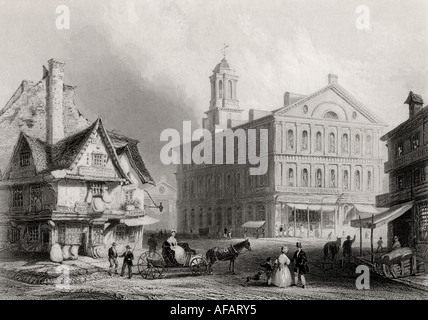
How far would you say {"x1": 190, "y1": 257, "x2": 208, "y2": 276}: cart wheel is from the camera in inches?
805

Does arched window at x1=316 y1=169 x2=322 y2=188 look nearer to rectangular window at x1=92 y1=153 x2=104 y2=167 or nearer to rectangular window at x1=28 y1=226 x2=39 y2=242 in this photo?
rectangular window at x1=92 y1=153 x2=104 y2=167

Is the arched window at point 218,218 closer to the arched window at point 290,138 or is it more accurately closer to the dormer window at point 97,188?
the arched window at point 290,138

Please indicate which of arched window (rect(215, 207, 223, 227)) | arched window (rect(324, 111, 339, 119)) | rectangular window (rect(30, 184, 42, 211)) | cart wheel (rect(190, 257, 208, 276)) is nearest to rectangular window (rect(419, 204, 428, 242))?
arched window (rect(324, 111, 339, 119))

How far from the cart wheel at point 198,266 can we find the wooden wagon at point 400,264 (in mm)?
6022

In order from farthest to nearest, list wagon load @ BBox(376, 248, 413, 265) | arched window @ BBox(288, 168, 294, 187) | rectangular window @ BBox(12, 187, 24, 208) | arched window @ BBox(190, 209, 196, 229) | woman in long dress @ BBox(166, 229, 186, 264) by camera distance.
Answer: arched window @ BBox(190, 209, 196, 229) < arched window @ BBox(288, 168, 294, 187) < rectangular window @ BBox(12, 187, 24, 208) < wagon load @ BBox(376, 248, 413, 265) < woman in long dress @ BBox(166, 229, 186, 264)

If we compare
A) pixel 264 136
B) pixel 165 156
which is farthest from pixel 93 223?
pixel 264 136

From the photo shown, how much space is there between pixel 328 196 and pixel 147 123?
24.8ft

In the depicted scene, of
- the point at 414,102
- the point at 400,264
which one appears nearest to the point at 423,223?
the point at 400,264

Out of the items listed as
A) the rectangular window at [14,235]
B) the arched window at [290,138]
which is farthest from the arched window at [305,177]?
the rectangular window at [14,235]

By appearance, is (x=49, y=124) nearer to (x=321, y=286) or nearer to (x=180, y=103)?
(x=180, y=103)

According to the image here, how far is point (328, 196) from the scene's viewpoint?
23281 millimetres

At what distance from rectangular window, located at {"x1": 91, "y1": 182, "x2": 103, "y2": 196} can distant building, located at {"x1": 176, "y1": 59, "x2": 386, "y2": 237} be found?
129 inches

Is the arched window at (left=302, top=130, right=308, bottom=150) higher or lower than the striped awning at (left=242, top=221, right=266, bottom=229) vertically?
higher

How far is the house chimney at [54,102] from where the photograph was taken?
22.3 metres
